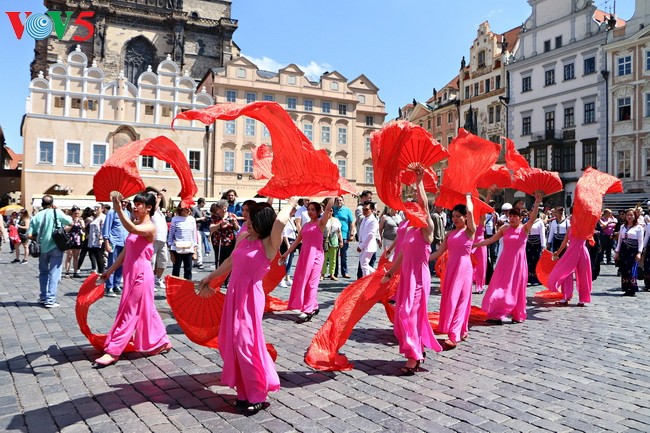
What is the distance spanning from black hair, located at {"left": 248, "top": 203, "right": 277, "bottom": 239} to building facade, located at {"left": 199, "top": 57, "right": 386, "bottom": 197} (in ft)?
135

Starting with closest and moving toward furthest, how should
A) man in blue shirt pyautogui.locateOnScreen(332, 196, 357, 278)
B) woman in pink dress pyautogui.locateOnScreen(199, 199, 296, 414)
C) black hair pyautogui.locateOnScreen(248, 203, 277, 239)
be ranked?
woman in pink dress pyautogui.locateOnScreen(199, 199, 296, 414), black hair pyautogui.locateOnScreen(248, 203, 277, 239), man in blue shirt pyautogui.locateOnScreen(332, 196, 357, 278)

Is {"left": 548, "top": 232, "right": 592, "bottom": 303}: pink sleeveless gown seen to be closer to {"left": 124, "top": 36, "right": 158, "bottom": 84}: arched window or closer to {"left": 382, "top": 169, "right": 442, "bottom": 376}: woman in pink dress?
{"left": 382, "top": 169, "right": 442, "bottom": 376}: woman in pink dress

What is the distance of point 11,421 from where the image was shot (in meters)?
4.14

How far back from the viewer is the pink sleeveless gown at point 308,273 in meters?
8.45

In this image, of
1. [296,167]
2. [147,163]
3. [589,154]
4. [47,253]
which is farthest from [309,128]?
[296,167]

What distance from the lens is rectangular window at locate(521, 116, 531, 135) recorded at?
A: 44.1 metres

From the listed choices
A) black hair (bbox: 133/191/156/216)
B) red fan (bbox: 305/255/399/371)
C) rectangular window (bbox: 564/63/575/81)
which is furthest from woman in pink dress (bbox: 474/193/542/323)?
rectangular window (bbox: 564/63/575/81)

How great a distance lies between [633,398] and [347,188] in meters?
3.34

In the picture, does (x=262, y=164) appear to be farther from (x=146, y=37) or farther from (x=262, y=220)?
(x=146, y=37)

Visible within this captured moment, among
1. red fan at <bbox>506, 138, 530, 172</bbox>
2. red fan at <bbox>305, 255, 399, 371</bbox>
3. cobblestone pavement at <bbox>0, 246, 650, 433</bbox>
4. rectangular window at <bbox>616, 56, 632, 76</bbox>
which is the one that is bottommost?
cobblestone pavement at <bbox>0, 246, 650, 433</bbox>

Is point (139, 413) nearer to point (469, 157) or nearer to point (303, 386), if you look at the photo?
point (303, 386)

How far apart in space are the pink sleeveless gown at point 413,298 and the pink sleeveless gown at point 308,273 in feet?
9.15

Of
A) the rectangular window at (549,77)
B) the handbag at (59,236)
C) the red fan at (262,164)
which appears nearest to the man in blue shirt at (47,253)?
the handbag at (59,236)

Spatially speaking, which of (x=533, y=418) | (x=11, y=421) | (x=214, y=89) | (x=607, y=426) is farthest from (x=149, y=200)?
(x=214, y=89)
